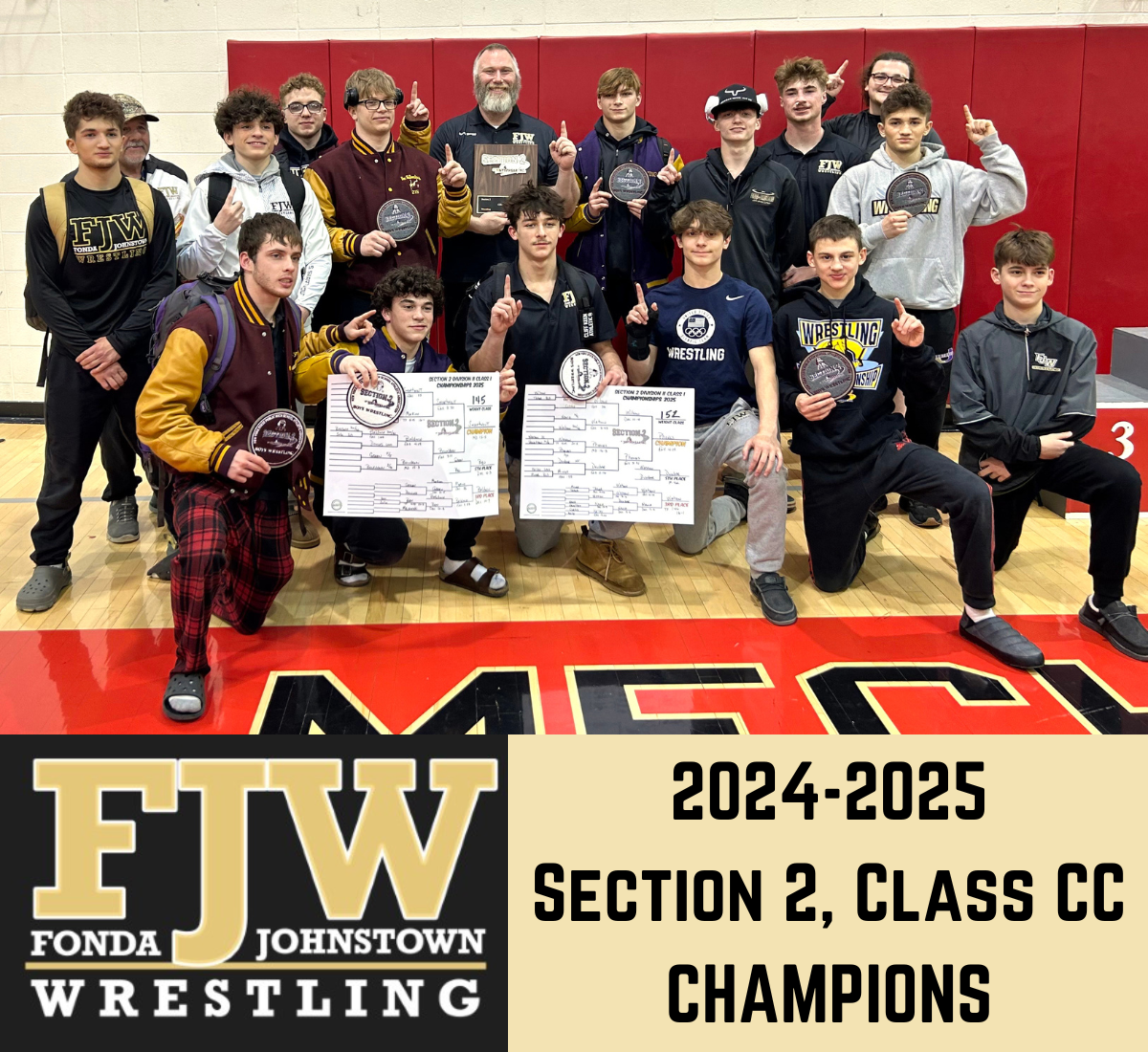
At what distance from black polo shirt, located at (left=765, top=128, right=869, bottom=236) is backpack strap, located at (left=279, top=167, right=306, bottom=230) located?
2.32 meters

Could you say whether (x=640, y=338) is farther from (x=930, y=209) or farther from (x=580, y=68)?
(x=580, y=68)

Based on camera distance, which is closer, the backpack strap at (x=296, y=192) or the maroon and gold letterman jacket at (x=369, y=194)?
the backpack strap at (x=296, y=192)

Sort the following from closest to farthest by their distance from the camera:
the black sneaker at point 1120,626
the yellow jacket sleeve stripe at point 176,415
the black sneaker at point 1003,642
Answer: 1. the yellow jacket sleeve stripe at point 176,415
2. the black sneaker at point 1003,642
3. the black sneaker at point 1120,626

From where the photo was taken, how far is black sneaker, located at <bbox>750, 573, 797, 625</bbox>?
199 inches

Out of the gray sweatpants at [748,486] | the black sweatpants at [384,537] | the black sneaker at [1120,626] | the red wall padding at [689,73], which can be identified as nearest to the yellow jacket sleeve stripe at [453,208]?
the black sweatpants at [384,537]

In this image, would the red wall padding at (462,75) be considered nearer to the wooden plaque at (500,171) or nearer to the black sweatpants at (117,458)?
the wooden plaque at (500,171)

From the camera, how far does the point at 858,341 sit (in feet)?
16.7

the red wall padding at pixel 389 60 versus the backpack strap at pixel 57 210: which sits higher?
the red wall padding at pixel 389 60

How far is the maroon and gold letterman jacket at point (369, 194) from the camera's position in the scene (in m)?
5.77

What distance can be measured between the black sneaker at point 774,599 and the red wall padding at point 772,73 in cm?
340

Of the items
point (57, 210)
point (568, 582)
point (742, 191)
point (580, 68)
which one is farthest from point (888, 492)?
point (580, 68)

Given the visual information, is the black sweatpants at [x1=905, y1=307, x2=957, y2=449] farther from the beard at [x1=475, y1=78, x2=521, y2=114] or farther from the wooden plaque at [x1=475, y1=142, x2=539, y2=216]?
the beard at [x1=475, y1=78, x2=521, y2=114]

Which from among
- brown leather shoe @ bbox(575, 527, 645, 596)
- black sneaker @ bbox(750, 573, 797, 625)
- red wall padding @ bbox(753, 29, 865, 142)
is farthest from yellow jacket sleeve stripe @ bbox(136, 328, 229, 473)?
red wall padding @ bbox(753, 29, 865, 142)

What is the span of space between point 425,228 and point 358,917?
150 inches
